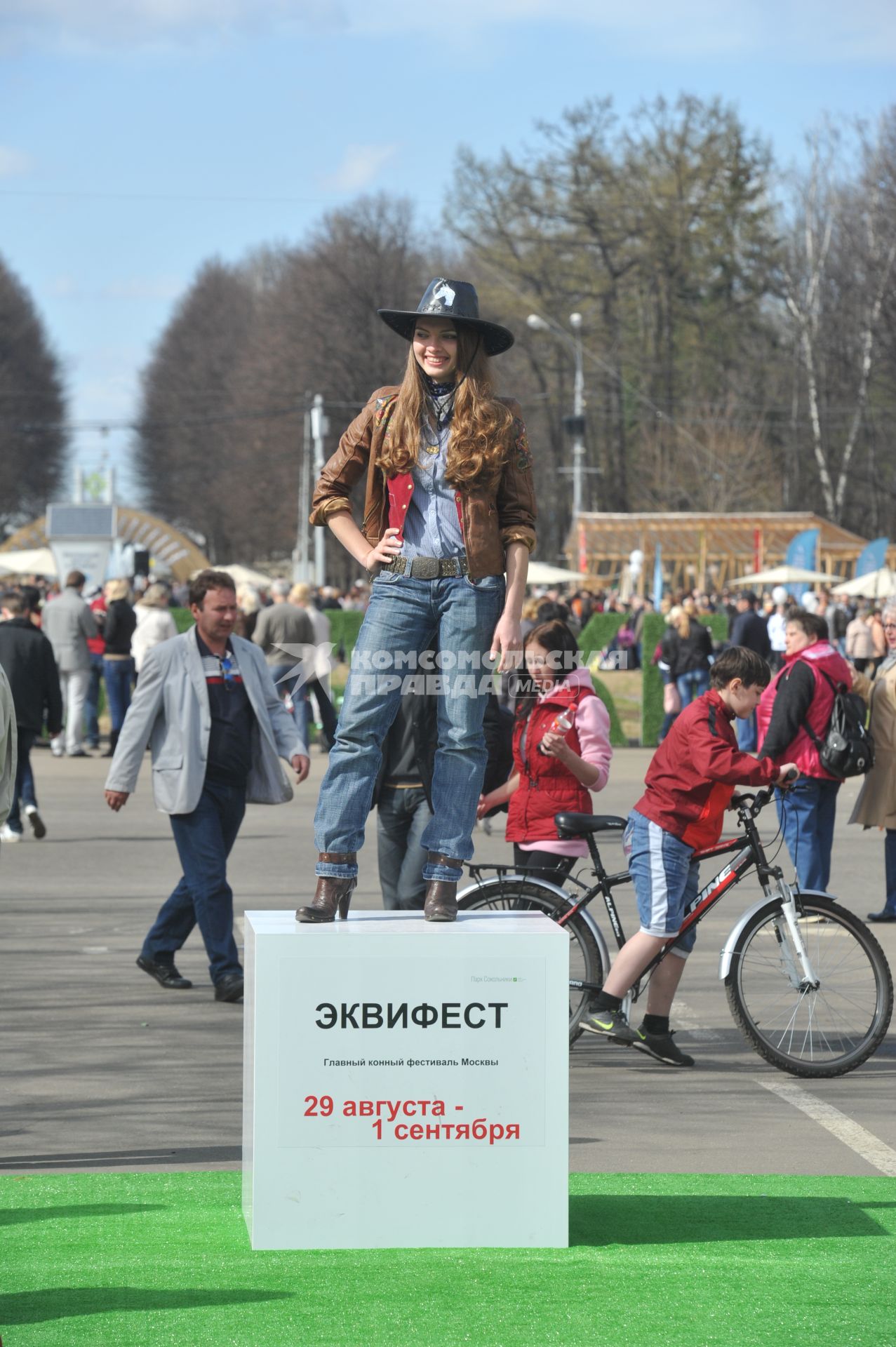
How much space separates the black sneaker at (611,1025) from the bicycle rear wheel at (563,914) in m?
0.20

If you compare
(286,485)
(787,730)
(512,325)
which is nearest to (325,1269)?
(787,730)

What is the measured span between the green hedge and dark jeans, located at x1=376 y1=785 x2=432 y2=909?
631 inches

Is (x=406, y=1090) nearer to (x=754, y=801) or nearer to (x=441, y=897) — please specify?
(x=441, y=897)

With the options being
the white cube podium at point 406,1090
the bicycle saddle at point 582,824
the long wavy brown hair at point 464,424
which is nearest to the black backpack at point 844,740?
the bicycle saddle at point 582,824

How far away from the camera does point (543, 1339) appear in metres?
4.50

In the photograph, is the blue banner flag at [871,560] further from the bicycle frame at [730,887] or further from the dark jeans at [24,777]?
the bicycle frame at [730,887]

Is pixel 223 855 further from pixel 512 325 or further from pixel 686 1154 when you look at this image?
pixel 512 325

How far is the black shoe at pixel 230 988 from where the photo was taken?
897 cm

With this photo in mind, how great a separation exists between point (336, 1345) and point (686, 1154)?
2.29m

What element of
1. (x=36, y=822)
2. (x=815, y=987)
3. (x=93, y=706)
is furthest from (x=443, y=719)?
(x=93, y=706)

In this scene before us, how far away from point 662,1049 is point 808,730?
3.29 m

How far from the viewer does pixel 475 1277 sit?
197 inches

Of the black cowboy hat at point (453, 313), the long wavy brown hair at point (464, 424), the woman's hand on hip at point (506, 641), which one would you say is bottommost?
the woman's hand on hip at point (506, 641)

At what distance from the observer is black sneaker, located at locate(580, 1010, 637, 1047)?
7.67 m
